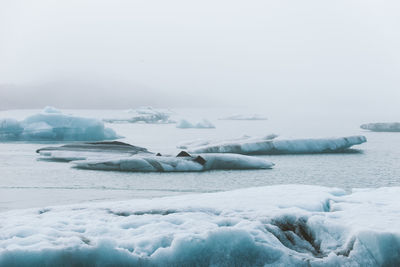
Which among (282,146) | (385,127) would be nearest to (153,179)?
(282,146)

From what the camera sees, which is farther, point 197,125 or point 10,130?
point 197,125

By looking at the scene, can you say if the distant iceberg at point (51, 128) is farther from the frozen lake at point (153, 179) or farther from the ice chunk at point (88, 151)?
the frozen lake at point (153, 179)

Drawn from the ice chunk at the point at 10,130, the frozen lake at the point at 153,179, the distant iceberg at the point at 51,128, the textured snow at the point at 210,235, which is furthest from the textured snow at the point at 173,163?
the ice chunk at the point at 10,130

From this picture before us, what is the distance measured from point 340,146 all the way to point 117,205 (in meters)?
9.31

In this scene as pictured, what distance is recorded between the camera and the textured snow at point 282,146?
11508mm

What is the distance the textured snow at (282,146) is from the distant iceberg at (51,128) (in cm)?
487

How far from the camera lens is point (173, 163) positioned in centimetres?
886

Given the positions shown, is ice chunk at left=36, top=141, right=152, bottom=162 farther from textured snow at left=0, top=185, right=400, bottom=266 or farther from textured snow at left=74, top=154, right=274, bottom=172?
textured snow at left=0, top=185, right=400, bottom=266

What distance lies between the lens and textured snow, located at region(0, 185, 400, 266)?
2.99 meters

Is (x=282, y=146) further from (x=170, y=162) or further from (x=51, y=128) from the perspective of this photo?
(x=51, y=128)

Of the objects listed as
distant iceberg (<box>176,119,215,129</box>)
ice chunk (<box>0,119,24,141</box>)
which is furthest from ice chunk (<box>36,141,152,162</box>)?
distant iceberg (<box>176,119,215,129</box>)

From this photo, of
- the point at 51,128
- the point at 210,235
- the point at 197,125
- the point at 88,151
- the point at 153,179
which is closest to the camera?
the point at 210,235

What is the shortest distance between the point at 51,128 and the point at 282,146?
7482mm

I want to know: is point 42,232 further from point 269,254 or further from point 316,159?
point 316,159
